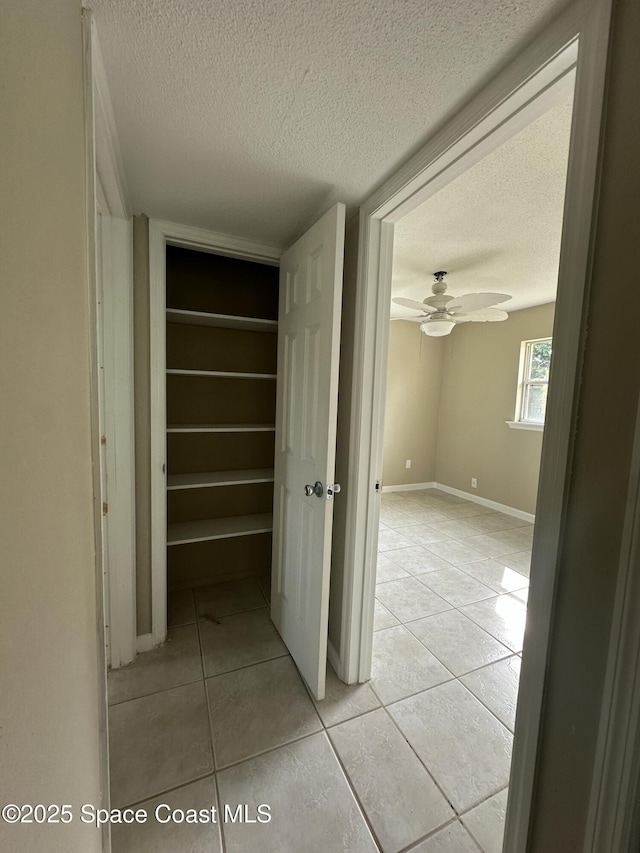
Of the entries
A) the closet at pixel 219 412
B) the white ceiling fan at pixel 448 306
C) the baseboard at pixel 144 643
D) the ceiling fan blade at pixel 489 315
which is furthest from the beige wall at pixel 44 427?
the ceiling fan blade at pixel 489 315

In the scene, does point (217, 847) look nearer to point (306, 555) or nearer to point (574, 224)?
point (306, 555)

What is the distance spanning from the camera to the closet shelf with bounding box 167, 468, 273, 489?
197cm

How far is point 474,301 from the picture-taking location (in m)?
2.43

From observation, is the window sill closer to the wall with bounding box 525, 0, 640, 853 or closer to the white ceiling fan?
the white ceiling fan

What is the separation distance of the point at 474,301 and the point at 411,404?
251 cm

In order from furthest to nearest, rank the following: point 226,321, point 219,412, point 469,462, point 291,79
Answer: point 469,462
point 219,412
point 226,321
point 291,79

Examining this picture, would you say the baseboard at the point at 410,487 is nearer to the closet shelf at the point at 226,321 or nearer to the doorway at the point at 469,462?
the doorway at the point at 469,462

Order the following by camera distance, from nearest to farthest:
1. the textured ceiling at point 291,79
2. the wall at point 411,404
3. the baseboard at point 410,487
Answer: the textured ceiling at point 291,79
the wall at point 411,404
the baseboard at point 410,487

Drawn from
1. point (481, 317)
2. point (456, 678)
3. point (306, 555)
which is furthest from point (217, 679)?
point (481, 317)

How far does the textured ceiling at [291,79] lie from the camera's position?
2.42 feet

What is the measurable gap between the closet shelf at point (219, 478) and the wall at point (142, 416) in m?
0.24

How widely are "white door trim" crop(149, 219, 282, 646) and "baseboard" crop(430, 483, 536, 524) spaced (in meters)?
3.74

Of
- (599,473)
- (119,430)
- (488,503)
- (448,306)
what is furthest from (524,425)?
(119,430)

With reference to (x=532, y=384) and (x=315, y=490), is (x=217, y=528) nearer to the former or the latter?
(x=315, y=490)
